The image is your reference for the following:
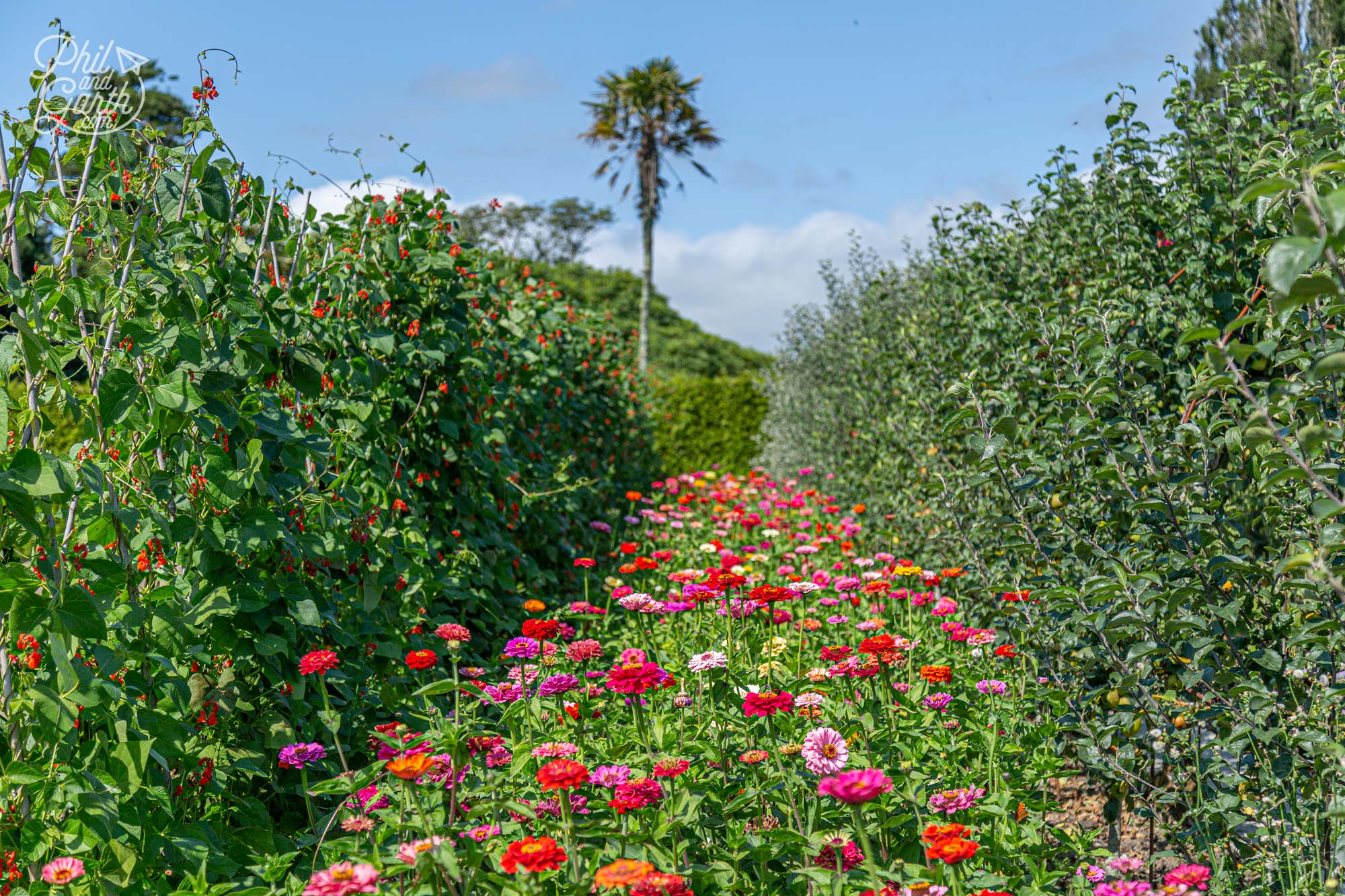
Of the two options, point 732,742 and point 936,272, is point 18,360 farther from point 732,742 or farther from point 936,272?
point 936,272

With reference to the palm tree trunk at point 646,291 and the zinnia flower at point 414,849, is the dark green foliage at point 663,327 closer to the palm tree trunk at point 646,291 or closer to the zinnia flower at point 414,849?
the palm tree trunk at point 646,291

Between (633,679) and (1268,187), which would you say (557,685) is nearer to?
(633,679)

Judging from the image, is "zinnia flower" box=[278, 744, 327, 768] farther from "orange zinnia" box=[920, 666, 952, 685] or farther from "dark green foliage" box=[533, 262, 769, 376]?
"dark green foliage" box=[533, 262, 769, 376]

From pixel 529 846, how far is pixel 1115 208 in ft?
10.6

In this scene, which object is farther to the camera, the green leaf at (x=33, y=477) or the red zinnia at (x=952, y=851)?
the green leaf at (x=33, y=477)

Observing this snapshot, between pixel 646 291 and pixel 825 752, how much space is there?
65.9ft

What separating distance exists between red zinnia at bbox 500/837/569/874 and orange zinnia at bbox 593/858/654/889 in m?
0.08

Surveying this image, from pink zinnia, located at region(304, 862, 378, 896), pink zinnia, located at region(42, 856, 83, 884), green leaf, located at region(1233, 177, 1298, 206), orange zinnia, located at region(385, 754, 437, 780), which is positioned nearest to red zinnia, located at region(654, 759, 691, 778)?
orange zinnia, located at region(385, 754, 437, 780)

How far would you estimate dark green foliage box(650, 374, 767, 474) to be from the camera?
14398 millimetres

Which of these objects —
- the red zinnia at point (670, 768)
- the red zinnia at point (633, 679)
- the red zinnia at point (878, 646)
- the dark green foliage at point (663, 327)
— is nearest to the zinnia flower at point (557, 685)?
the red zinnia at point (633, 679)

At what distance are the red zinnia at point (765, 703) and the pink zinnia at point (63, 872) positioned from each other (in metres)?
1.30

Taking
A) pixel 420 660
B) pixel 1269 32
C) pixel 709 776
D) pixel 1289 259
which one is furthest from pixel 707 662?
pixel 1269 32

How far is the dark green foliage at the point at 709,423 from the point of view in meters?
14.4

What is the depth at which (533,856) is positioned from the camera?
1.51 meters
